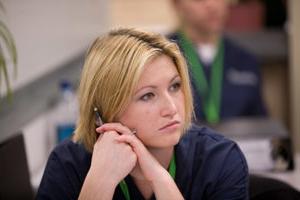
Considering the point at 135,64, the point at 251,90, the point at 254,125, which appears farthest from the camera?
the point at 251,90

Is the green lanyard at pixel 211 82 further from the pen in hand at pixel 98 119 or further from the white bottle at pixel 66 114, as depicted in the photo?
the pen in hand at pixel 98 119

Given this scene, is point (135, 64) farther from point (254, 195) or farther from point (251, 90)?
point (251, 90)

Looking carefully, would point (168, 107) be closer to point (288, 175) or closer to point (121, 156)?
point (121, 156)

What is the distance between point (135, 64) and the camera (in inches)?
53.0

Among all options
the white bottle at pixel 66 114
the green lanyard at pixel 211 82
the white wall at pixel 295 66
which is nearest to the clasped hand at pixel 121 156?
the white bottle at pixel 66 114

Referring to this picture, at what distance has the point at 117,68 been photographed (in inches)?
53.3

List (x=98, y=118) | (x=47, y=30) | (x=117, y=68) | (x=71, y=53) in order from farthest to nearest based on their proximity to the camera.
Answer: (x=71, y=53)
(x=47, y=30)
(x=98, y=118)
(x=117, y=68)

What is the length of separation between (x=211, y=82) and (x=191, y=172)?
1.46m

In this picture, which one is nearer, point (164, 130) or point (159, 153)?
point (164, 130)

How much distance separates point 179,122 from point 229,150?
221mm

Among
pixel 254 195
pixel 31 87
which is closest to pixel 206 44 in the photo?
pixel 31 87

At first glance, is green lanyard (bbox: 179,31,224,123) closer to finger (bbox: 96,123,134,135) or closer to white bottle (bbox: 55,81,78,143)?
white bottle (bbox: 55,81,78,143)

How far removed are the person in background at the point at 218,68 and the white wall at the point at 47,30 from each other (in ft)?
1.86

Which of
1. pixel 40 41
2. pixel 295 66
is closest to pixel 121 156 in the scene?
pixel 40 41
